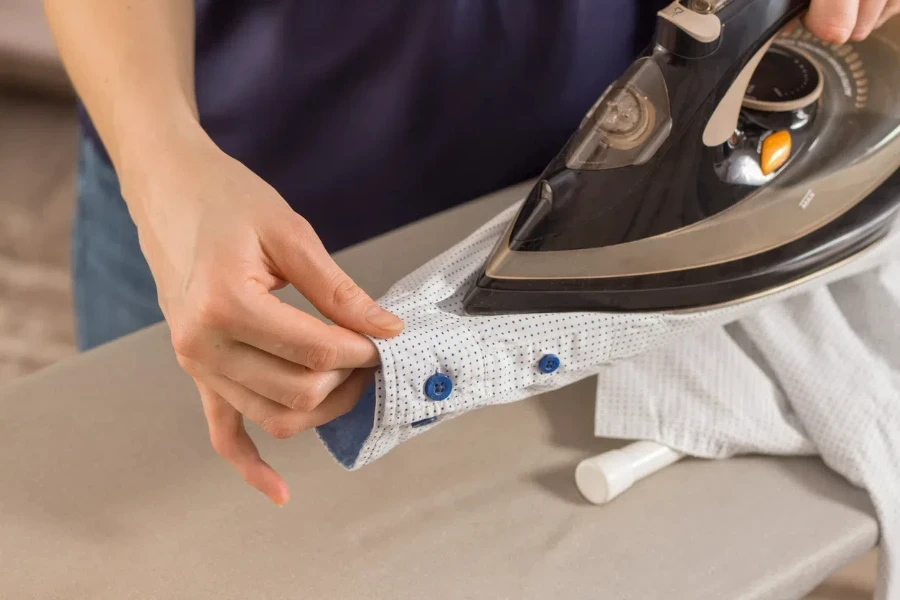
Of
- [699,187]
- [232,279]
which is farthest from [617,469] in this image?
[232,279]

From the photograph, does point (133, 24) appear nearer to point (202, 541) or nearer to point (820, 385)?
point (202, 541)

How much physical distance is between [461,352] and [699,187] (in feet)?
0.85

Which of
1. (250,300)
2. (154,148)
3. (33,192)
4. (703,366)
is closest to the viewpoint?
(250,300)

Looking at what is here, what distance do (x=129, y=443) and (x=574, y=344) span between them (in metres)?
0.39

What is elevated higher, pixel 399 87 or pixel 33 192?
pixel 399 87

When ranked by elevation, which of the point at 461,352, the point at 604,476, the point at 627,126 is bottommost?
the point at 604,476

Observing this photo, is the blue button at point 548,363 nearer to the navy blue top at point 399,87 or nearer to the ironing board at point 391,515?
the ironing board at point 391,515

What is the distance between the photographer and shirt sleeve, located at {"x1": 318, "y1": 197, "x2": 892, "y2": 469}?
22.9 inches

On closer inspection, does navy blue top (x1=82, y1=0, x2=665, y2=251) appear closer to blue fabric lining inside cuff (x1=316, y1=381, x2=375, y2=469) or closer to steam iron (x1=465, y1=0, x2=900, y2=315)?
steam iron (x1=465, y1=0, x2=900, y2=315)

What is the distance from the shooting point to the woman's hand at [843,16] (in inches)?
26.2

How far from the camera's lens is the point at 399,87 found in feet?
2.89

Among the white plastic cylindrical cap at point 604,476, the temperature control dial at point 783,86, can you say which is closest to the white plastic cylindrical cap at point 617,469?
the white plastic cylindrical cap at point 604,476

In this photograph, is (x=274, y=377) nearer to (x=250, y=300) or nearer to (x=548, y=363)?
(x=250, y=300)

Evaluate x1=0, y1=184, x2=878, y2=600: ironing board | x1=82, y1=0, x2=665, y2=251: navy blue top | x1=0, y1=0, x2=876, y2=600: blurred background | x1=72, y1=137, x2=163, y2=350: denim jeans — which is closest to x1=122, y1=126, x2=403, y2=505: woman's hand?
x1=0, y1=184, x2=878, y2=600: ironing board
